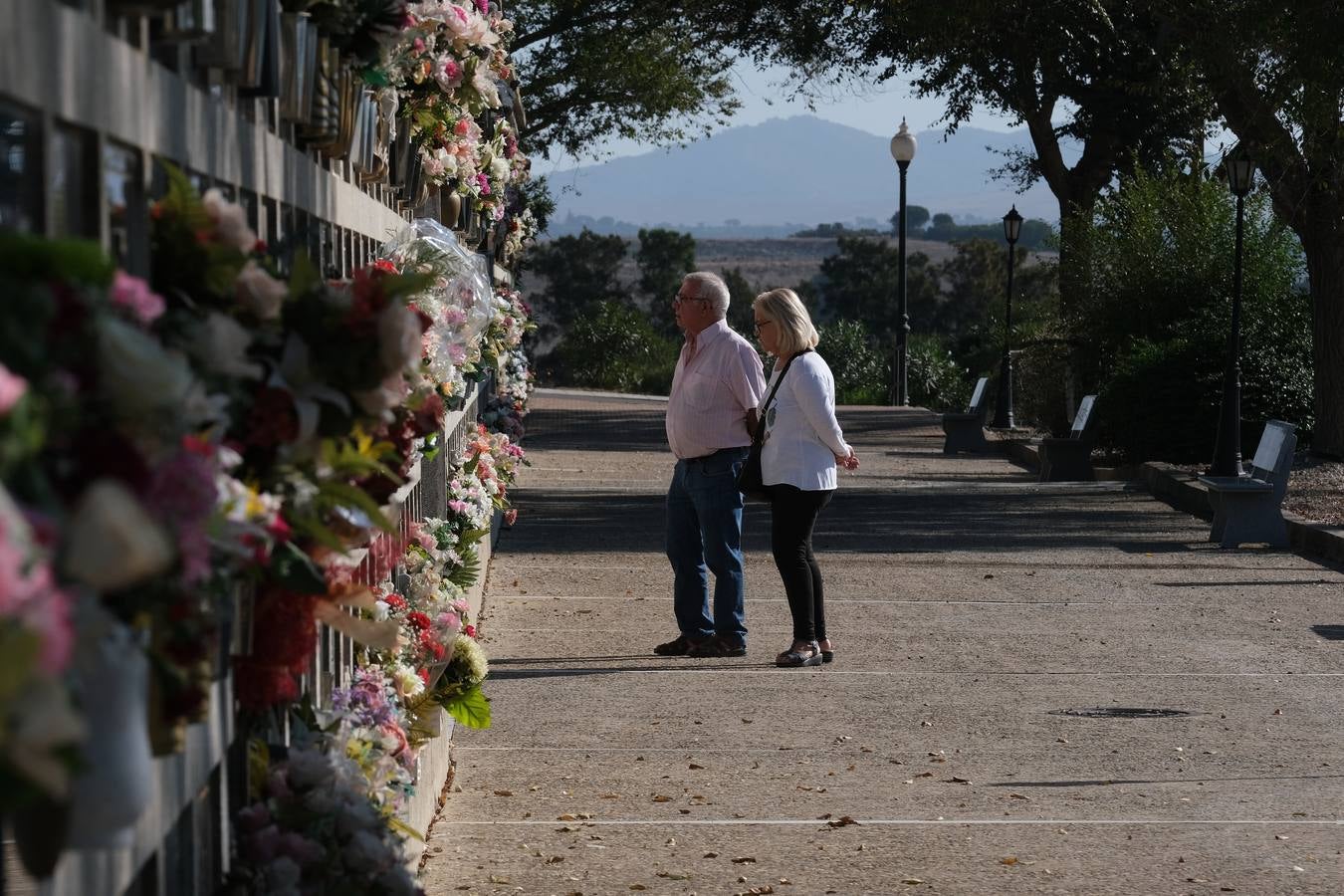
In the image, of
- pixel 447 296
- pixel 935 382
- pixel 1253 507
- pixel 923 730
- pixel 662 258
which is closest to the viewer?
pixel 447 296

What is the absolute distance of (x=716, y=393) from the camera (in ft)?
29.5

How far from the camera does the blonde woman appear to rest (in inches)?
341

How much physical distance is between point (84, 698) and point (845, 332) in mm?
38865

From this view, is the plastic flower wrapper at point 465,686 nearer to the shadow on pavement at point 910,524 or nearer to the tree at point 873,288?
the shadow on pavement at point 910,524

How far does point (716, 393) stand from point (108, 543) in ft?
24.6

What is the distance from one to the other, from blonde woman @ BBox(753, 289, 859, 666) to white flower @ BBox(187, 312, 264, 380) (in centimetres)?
639

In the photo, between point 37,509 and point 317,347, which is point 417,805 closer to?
point 317,347

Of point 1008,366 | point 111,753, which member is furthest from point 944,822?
point 1008,366

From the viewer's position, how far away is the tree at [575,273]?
68.1 m

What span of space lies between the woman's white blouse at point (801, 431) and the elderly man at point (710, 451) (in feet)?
0.79

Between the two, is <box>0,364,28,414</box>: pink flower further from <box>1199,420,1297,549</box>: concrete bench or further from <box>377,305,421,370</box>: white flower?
<box>1199,420,1297,549</box>: concrete bench

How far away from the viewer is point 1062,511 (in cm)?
1653

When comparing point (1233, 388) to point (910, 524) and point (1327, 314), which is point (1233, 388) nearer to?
point (1327, 314)

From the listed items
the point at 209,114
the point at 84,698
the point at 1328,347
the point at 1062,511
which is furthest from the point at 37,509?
the point at 1328,347
